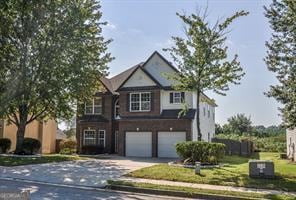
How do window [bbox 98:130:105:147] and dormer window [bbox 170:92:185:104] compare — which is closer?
dormer window [bbox 170:92:185:104]

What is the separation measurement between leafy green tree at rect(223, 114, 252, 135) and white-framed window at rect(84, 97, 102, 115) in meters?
38.6

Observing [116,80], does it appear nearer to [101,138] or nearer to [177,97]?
[101,138]

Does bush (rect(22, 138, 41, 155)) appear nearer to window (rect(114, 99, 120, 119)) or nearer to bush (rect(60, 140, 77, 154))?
bush (rect(60, 140, 77, 154))

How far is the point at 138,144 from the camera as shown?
30047 mm

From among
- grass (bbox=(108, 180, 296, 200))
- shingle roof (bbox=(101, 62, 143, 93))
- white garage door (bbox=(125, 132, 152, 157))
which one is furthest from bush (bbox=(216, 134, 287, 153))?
grass (bbox=(108, 180, 296, 200))

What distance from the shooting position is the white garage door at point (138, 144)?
29.6 metres

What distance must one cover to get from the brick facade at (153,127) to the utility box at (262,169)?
12.6 metres

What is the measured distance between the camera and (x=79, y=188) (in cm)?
1311

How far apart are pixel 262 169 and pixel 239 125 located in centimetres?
5496

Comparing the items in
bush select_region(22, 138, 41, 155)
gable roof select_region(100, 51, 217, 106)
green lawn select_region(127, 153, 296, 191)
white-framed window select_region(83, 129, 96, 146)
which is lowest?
green lawn select_region(127, 153, 296, 191)

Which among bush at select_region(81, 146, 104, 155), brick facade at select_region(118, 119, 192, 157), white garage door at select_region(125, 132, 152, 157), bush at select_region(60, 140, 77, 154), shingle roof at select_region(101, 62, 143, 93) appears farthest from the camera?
bush at select_region(60, 140, 77, 154)

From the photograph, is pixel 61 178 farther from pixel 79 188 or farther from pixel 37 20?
pixel 37 20

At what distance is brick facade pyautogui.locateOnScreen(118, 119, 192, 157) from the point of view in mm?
28266

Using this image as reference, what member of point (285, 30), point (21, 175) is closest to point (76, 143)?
point (21, 175)
